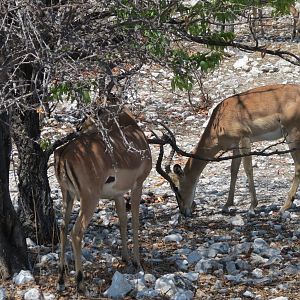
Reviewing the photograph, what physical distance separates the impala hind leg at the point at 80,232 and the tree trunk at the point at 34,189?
1179 mm

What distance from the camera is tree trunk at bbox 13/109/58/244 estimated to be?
311 inches

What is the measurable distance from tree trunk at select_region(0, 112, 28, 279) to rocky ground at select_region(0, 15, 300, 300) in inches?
6.7

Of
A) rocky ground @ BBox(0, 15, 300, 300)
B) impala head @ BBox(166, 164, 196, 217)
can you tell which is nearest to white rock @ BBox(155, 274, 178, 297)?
rocky ground @ BBox(0, 15, 300, 300)

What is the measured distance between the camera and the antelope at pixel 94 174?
22.2 feet

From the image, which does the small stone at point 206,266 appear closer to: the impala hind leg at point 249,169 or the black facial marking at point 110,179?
the black facial marking at point 110,179

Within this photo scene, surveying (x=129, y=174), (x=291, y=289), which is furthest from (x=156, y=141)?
(x=291, y=289)

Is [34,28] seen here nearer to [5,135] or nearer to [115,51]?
[115,51]

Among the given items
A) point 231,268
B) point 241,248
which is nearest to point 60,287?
point 231,268

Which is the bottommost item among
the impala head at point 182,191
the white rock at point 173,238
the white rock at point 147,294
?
the white rock at point 147,294

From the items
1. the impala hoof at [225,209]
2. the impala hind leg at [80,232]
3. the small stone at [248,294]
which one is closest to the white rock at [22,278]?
the impala hind leg at [80,232]

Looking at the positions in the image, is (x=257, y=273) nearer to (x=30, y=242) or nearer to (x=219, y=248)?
(x=219, y=248)

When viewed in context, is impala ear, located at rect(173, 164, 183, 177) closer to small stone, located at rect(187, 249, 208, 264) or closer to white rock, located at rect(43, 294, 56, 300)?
small stone, located at rect(187, 249, 208, 264)

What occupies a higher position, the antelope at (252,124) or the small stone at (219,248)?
the antelope at (252,124)

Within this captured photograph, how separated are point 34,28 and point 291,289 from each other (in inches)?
130
